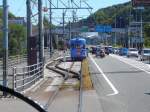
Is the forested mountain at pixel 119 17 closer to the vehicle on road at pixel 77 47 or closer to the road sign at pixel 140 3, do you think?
the vehicle on road at pixel 77 47

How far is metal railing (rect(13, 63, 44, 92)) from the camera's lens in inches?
905

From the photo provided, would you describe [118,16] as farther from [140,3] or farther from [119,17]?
[140,3]

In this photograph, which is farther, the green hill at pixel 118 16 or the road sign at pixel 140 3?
the green hill at pixel 118 16

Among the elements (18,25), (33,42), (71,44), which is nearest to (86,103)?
(33,42)

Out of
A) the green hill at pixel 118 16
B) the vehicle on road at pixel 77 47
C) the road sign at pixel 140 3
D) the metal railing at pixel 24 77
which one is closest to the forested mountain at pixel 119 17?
the green hill at pixel 118 16

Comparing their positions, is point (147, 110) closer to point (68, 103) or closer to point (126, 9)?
point (68, 103)

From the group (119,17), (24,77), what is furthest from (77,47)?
(119,17)

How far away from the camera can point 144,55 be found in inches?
3059

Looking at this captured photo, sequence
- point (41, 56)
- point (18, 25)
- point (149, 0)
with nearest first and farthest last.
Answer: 1. point (41, 56)
2. point (149, 0)
3. point (18, 25)

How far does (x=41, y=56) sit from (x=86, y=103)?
19817mm

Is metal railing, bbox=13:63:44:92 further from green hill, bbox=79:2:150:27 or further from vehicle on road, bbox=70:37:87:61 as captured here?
green hill, bbox=79:2:150:27

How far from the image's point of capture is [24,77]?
26703 millimetres

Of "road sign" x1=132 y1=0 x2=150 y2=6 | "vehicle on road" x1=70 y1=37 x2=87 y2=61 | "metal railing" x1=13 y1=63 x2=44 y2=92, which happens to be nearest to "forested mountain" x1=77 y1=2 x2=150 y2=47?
"vehicle on road" x1=70 y1=37 x2=87 y2=61

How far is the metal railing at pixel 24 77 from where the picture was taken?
22997mm
